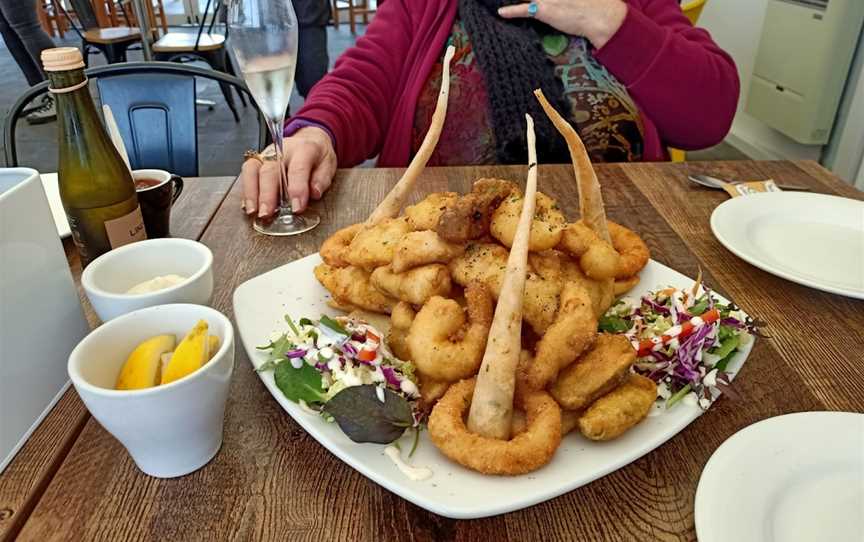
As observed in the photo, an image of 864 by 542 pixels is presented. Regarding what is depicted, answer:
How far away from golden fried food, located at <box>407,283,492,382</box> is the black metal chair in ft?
4.19

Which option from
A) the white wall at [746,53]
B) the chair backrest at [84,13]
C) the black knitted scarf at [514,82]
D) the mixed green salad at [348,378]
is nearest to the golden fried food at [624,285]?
the mixed green salad at [348,378]

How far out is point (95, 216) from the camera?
0.95 m

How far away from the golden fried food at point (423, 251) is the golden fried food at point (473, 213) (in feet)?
0.04

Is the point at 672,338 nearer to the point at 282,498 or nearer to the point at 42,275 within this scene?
the point at 282,498

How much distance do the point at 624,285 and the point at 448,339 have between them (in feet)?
1.14

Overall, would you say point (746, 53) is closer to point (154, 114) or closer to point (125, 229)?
point (154, 114)

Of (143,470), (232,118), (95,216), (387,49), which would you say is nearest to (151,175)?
(95,216)

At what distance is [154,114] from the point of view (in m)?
1.75

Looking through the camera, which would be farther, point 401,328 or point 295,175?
point 295,175

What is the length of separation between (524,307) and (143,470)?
43 cm

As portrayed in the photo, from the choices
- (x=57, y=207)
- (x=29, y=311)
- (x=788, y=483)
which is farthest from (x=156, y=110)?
(x=788, y=483)

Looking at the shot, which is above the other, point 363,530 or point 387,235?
point 387,235

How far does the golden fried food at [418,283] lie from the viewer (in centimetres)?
72

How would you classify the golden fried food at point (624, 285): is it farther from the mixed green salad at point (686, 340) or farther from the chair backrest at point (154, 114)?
the chair backrest at point (154, 114)
